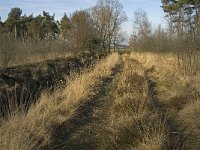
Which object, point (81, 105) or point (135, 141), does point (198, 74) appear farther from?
point (135, 141)

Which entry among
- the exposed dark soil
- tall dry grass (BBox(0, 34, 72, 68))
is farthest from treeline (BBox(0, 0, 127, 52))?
the exposed dark soil

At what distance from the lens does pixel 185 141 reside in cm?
731

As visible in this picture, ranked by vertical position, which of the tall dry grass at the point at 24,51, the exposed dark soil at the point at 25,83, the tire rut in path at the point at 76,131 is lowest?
the tire rut in path at the point at 76,131

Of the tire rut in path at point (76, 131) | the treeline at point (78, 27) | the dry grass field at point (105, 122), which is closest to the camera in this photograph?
the dry grass field at point (105, 122)

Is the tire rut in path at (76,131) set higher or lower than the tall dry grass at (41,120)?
lower

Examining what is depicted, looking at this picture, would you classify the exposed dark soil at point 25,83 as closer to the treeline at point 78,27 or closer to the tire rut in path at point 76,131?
the tire rut in path at point 76,131

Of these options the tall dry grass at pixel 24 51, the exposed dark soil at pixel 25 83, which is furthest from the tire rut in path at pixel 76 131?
the tall dry grass at pixel 24 51

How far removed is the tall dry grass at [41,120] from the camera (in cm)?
616

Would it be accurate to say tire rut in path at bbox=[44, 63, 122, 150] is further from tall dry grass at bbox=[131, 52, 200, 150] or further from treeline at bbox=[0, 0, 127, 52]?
treeline at bbox=[0, 0, 127, 52]

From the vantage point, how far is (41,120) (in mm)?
8047

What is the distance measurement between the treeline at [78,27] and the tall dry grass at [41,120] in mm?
23852

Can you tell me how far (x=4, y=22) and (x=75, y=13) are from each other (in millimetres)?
21213

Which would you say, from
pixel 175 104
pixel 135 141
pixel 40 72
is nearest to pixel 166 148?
pixel 135 141

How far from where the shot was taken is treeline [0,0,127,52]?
3650 cm
